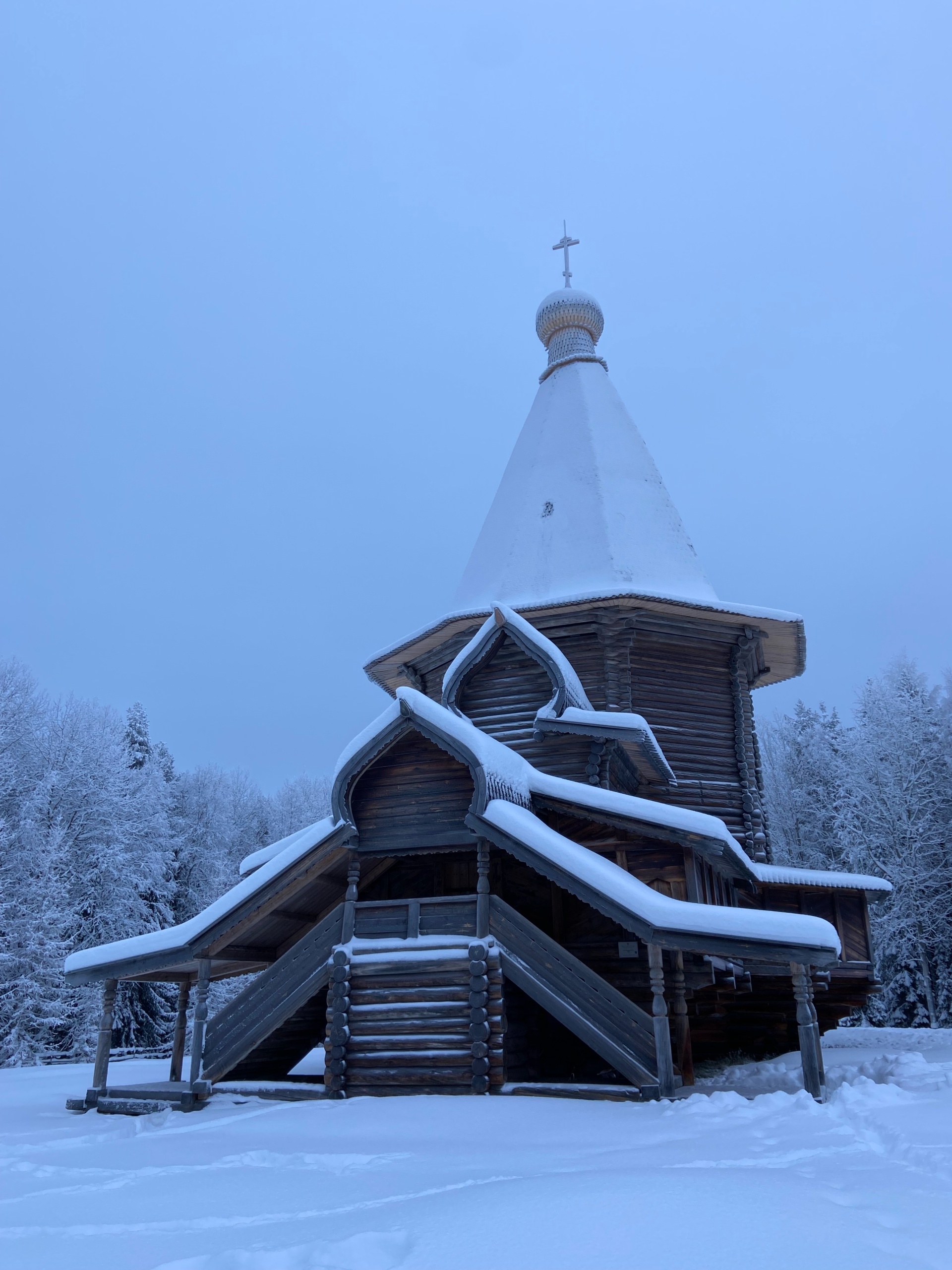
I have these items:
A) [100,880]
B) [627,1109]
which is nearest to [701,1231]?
[627,1109]

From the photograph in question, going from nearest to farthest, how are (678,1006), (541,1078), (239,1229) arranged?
(239,1229)
(678,1006)
(541,1078)

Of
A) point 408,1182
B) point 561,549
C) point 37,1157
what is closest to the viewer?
point 408,1182

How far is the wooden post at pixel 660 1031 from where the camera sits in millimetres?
8516

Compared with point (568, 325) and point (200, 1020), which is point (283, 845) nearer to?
point (200, 1020)

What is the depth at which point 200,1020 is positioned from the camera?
10242mm

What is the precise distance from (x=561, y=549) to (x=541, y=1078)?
903cm

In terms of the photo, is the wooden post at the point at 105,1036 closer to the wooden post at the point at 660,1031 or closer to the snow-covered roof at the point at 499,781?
the snow-covered roof at the point at 499,781

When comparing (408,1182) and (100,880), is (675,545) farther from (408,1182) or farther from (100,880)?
(100,880)

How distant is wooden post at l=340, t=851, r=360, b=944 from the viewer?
10.4m

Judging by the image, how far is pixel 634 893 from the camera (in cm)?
897

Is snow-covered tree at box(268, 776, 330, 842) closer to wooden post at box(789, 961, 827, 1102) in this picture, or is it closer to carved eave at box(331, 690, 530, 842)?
carved eave at box(331, 690, 530, 842)

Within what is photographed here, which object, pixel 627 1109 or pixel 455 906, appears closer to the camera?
pixel 627 1109

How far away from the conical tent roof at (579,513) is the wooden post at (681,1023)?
6526 mm

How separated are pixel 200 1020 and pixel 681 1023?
526 centimetres
